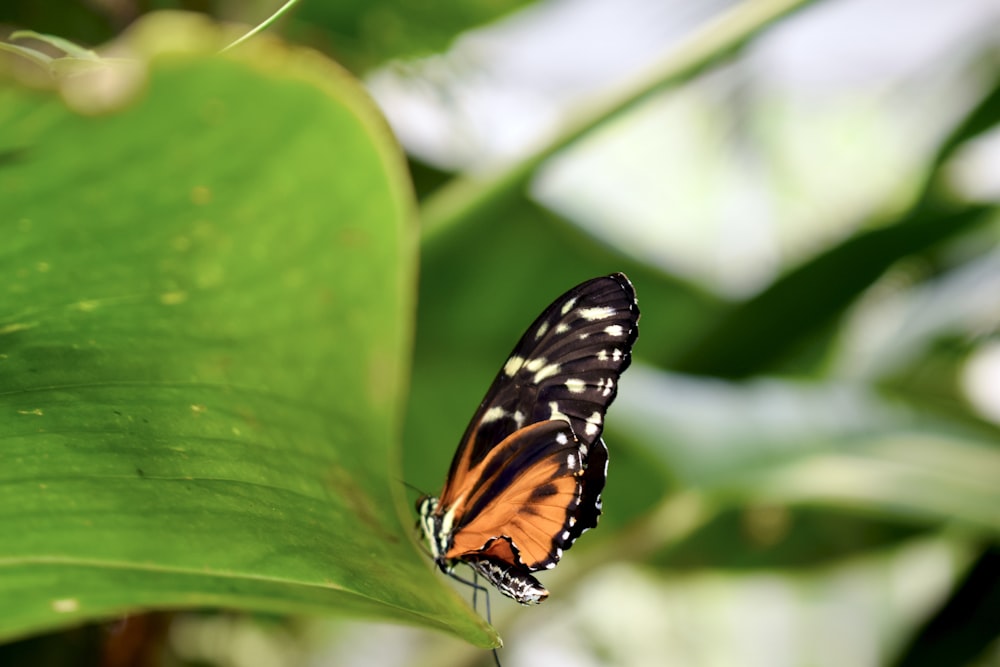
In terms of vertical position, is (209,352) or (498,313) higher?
(498,313)

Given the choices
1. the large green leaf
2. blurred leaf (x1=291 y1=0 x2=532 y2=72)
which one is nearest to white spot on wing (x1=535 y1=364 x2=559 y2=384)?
the large green leaf

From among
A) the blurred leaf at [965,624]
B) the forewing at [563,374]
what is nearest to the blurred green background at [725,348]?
the blurred leaf at [965,624]

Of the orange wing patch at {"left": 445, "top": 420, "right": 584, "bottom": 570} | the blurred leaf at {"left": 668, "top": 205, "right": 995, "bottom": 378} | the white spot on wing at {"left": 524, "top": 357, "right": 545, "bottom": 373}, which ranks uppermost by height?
the blurred leaf at {"left": 668, "top": 205, "right": 995, "bottom": 378}

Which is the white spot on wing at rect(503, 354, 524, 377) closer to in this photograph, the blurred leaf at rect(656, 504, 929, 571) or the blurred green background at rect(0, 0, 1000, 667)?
the blurred green background at rect(0, 0, 1000, 667)

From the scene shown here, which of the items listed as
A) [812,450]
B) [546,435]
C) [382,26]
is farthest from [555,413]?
[382,26]

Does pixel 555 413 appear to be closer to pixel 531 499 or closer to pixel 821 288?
pixel 531 499

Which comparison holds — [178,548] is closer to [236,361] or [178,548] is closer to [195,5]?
[236,361]
